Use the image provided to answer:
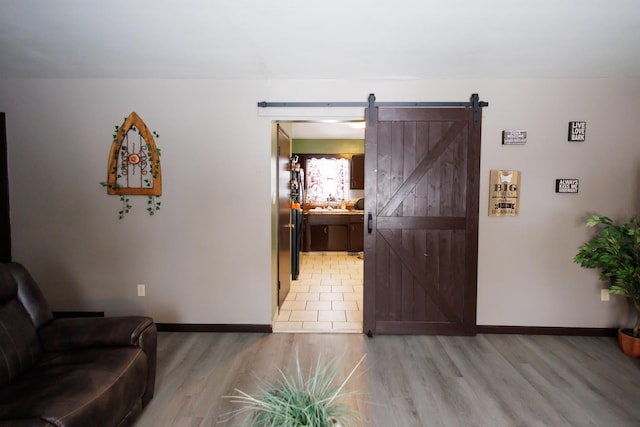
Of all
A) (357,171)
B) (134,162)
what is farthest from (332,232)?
(134,162)

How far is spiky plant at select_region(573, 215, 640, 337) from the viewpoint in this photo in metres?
2.87

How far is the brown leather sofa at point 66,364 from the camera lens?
1.52 m

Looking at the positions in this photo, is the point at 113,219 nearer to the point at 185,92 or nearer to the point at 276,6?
the point at 185,92

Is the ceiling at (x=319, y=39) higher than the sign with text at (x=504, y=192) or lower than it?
higher

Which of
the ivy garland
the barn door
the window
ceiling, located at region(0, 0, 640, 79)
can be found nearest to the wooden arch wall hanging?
the ivy garland

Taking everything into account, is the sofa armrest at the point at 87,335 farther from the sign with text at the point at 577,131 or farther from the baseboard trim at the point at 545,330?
the sign with text at the point at 577,131

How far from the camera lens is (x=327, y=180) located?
323 inches

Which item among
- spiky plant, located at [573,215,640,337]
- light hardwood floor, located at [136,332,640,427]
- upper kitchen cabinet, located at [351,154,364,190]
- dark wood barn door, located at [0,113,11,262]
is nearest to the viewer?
light hardwood floor, located at [136,332,640,427]

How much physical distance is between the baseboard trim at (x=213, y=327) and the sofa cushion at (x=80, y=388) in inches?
54.6

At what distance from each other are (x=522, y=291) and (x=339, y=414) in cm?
290

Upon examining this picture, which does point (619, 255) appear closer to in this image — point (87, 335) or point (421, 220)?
point (421, 220)

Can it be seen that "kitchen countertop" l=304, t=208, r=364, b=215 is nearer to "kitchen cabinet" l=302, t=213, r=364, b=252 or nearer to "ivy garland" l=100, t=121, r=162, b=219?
"kitchen cabinet" l=302, t=213, r=364, b=252

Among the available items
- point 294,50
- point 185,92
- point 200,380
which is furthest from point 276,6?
point 200,380

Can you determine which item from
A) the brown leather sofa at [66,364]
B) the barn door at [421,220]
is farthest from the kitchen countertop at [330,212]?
the brown leather sofa at [66,364]
